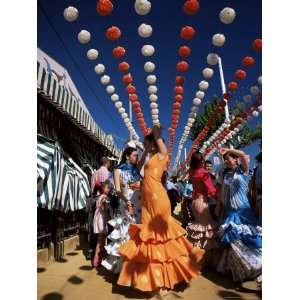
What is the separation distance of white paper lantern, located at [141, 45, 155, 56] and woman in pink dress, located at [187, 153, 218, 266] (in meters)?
2.73

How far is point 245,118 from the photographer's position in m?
9.98

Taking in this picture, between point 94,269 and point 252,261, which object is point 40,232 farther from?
point 252,261

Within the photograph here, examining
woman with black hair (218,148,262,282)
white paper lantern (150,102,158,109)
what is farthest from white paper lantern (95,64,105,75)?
woman with black hair (218,148,262,282)

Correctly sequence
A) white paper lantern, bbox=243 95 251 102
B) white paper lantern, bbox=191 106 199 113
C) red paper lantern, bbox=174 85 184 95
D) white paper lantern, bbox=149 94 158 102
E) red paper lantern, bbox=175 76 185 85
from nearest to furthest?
1. red paper lantern, bbox=175 76 185 85
2. red paper lantern, bbox=174 85 184 95
3. white paper lantern, bbox=243 95 251 102
4. white paper lantern, bbox=149 94 158 102
5. white paper lantern, bbox=191 106 199 113

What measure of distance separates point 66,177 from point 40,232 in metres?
0.97

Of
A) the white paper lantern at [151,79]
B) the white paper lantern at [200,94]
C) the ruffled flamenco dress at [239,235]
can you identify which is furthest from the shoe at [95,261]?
the white paper lantern at [200,94]

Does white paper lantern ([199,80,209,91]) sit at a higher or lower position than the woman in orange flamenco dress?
higher

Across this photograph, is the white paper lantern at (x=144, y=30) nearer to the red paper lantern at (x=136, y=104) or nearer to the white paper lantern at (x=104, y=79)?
the white paper lantern at (x=104, y=79)

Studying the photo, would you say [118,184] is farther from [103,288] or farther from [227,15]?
[227,15]

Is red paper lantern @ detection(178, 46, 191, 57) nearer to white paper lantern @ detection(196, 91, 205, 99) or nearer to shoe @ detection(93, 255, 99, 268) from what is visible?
white paper lantern @ detection(196, 91, 205, 99)

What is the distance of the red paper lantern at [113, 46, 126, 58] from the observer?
21.6ft
